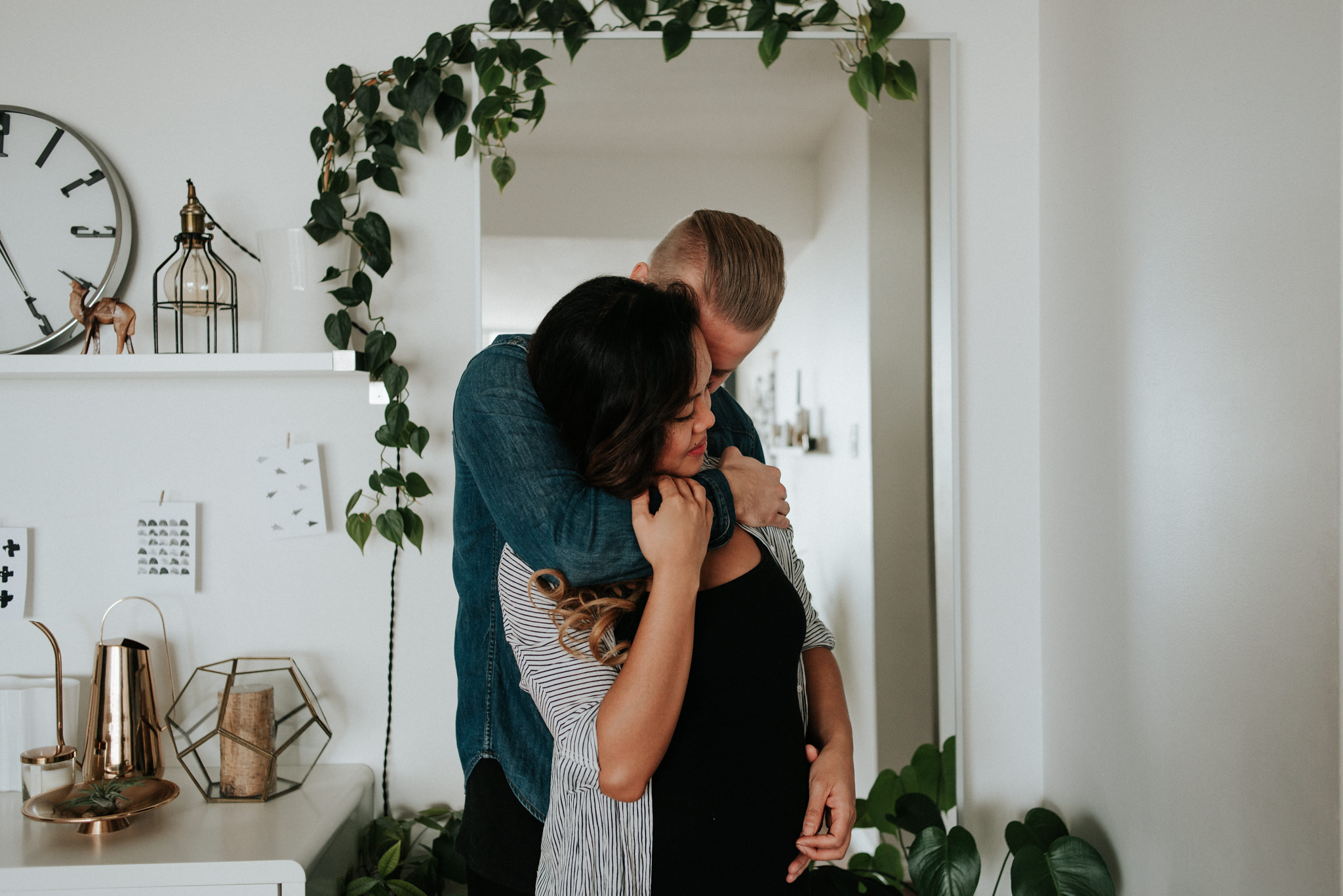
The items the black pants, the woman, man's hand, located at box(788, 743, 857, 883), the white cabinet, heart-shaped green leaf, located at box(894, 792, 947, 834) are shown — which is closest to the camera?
the woman

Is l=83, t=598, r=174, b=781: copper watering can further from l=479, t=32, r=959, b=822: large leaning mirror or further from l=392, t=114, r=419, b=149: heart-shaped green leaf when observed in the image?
l=392, t=114, r=419, b=149: heart-shaped green leaf

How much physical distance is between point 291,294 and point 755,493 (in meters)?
1.02

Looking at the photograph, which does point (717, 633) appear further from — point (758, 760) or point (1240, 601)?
point (1240, 601)

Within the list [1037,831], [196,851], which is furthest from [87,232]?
[1037,831]

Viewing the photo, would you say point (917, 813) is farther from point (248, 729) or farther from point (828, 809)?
point (248, 729)

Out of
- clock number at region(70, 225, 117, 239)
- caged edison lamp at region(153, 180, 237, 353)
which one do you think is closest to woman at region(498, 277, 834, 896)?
caged edison lamp at region(153, 180, 237, 353)

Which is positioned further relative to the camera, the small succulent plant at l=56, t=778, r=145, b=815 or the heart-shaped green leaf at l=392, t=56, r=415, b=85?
the heart-shaped green leaf at l=392, t=56, r=415, b=85

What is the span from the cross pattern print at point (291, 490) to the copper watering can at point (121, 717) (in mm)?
315

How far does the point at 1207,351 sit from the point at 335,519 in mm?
1490

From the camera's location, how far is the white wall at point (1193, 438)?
3.09 ft

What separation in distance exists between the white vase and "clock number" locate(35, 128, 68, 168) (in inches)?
18.0

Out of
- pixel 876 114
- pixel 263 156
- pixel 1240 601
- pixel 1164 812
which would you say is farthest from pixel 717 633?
pixel 263 156

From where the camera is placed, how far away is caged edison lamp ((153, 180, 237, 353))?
1578 millimetres

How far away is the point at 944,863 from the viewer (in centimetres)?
147
